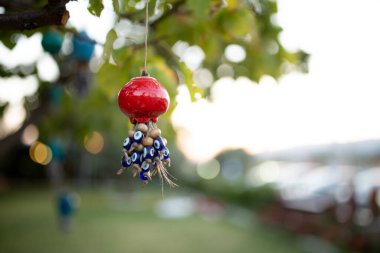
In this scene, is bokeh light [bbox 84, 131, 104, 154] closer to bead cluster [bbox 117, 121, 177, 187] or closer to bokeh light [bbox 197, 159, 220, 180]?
bead cluster [bbox 117, 121, 177, 187]

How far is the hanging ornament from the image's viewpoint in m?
1.48

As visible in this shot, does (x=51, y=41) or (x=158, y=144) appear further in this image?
(x=51, y=41)

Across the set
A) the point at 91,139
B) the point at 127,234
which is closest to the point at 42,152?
the point at 127,234

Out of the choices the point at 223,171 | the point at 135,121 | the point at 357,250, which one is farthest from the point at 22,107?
the point at 223,171

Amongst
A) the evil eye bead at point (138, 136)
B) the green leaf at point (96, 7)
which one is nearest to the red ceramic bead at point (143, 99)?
the evil eye bead at point (138, 136)

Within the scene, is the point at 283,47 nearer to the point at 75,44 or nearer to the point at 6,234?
the point at 75,44

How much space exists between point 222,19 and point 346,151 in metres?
10.8

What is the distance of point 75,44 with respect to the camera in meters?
3.68

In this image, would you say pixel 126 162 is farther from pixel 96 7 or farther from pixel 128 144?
pixel 96 7

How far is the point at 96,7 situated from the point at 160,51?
6.78 feet

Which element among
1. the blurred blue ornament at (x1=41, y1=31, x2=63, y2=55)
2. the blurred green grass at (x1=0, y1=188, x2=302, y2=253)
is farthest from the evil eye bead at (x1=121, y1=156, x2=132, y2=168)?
the blurred green grass at (x1=0, y1=188, x2=302, y2=253)

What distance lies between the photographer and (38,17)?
5.28ft

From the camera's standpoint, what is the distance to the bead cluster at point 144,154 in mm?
1471

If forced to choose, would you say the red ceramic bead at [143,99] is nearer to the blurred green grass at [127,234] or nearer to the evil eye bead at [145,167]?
the evil eye bead at [145,167]
